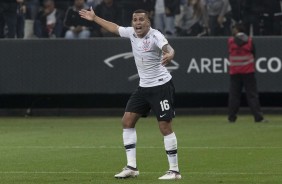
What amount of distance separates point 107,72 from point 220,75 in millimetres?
2968

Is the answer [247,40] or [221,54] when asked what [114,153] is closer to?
[247,40]

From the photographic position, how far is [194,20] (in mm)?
25281

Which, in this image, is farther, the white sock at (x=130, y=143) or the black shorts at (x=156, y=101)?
the white sock at (x=130, y=143)

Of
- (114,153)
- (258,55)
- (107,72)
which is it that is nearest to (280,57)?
(258,55)

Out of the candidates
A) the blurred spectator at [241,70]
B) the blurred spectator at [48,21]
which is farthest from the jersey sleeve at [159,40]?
the blurred spectator at [48,21]

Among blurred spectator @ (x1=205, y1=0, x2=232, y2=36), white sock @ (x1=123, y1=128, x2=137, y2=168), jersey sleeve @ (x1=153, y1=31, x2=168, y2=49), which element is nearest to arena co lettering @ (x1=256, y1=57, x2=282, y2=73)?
blurred spectator @ (x1=205, y1=0, x2=232, y2=36)

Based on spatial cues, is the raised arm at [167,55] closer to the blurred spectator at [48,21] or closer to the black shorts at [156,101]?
the black shorts at [156,101]

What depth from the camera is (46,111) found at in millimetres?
26781

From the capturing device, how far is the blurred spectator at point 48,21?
2572 centimetres

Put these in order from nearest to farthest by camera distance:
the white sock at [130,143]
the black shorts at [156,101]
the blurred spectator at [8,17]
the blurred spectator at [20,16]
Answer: the black shorts at [156,101]
the white sock at [130,143]
the blurred spectator at [8,17]
the blurred spectator at [20,16]

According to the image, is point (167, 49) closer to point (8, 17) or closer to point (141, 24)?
point (141, 24)

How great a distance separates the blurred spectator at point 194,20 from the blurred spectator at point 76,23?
249 cm

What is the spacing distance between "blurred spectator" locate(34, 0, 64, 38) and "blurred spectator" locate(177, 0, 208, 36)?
Answer: 3169mm

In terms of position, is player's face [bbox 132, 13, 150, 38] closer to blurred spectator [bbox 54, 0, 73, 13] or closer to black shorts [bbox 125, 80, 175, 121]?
black shorts [bbox 125, 80, 175, 121]
